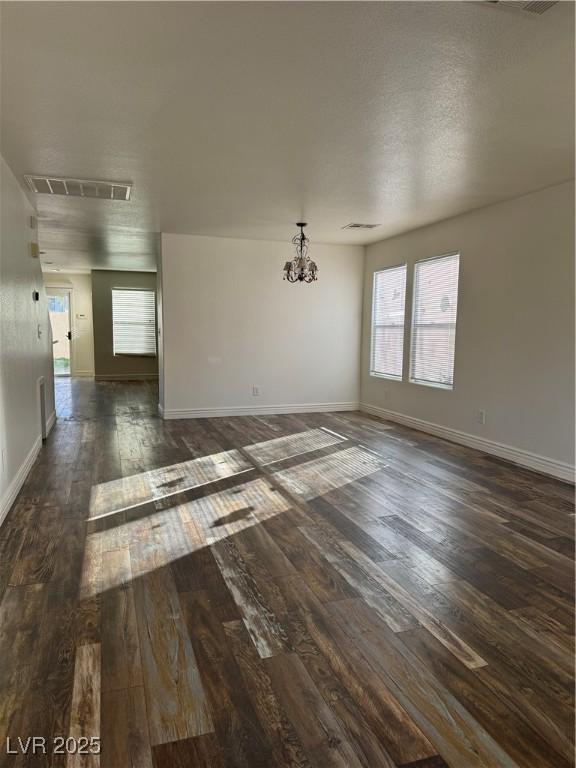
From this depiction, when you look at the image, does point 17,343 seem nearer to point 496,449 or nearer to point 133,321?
point 496,449

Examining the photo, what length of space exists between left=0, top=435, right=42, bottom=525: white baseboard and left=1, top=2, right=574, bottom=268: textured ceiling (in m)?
2.33

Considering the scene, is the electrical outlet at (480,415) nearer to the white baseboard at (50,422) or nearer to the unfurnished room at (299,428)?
the unfurnished room at (299,428)

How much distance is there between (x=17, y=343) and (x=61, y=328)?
9030 millimetres

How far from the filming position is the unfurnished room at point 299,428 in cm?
168

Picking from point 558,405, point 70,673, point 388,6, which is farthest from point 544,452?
point 70,673

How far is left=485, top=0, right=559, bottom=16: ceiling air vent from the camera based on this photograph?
1872 millimetres

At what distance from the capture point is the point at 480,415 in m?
5.17

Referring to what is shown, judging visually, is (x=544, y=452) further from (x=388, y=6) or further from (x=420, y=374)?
(x=388, y=6)

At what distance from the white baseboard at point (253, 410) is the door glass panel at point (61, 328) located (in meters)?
6.46

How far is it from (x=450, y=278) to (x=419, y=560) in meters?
3.82

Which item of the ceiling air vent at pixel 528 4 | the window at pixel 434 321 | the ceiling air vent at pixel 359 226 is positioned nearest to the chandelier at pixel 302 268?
the ceiling air vent at pixel 359 226

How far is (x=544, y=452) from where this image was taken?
4395 mm

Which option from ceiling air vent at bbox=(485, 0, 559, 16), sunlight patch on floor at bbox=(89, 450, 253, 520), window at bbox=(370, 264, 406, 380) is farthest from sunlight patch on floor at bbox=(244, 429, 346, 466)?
ceiling air vent at bbox=(485, 0, 559, 16)

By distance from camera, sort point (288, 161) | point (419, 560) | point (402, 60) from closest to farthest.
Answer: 1. point (402, 60)
2. point (419, 560)
3. point (288, 161)
